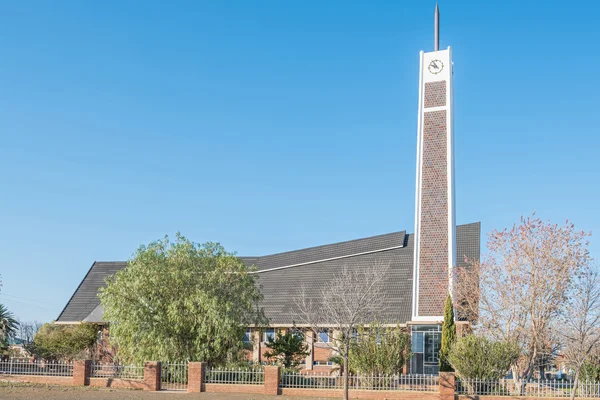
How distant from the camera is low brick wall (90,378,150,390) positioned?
3152cm

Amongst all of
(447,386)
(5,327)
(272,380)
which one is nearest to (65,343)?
(5,327)

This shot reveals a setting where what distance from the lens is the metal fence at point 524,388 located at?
29125 mm

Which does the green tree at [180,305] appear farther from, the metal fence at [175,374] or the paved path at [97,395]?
the paved path at [97,395]

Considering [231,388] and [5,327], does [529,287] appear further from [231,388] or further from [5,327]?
[5,327]

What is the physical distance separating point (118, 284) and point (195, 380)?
6482 mm

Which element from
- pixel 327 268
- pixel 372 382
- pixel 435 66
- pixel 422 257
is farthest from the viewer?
pixel 327 268

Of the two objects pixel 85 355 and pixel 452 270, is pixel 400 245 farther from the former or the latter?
pixel 85 355

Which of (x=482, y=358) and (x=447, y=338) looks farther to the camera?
(x=447, y=338)

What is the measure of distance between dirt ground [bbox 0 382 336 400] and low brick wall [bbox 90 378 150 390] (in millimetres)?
760

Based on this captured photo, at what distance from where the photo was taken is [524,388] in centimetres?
2958

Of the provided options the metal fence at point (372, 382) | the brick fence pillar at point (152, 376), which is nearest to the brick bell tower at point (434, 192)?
the metal fence at point (372, 382)

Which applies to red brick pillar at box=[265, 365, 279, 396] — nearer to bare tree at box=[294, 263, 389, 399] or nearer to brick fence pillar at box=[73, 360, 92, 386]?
bare tree at box=[294, 263, 389, 399]

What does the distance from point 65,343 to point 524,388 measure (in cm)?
3028

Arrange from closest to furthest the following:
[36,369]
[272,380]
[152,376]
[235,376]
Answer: [272,380] < [152,376] < [235,376] < [36,369]
